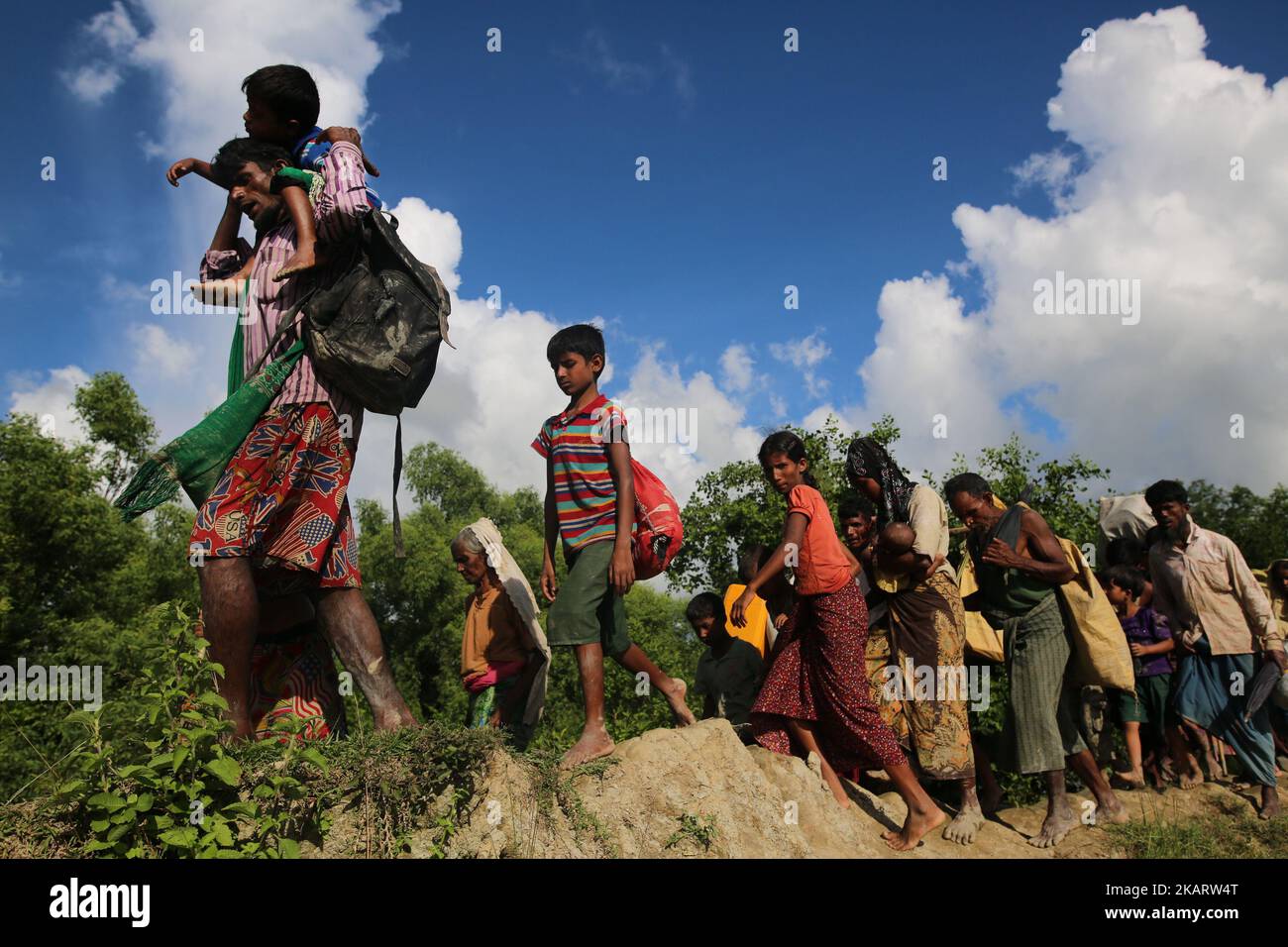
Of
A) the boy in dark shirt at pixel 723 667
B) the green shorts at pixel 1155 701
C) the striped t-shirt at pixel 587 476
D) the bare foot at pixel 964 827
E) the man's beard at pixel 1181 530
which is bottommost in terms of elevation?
the bare foot at pixel 964 827

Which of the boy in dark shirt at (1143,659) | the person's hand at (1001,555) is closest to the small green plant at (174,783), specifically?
the person's hand at (1001,555)

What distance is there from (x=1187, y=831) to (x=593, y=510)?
4.37 metres

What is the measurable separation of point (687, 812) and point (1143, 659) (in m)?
5.36

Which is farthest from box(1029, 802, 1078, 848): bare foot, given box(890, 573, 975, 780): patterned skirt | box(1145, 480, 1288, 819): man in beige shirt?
box(1145, 480, 1288, 819): man in beige shirt

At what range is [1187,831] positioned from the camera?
5418 millimetres

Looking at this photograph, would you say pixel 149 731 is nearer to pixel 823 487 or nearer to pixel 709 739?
pixel 709 739

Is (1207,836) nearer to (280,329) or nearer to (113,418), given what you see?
(280,329)

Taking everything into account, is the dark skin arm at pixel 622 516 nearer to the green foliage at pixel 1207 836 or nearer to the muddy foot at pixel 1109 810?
the green foliage at pixel 1207 836

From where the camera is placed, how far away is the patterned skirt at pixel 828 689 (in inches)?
178

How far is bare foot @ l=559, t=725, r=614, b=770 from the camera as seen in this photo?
3439mm

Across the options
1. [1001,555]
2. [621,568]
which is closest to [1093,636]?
[1001,555]

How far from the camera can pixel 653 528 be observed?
3934 millimetres

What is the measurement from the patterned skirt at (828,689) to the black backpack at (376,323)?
91.4 inches
